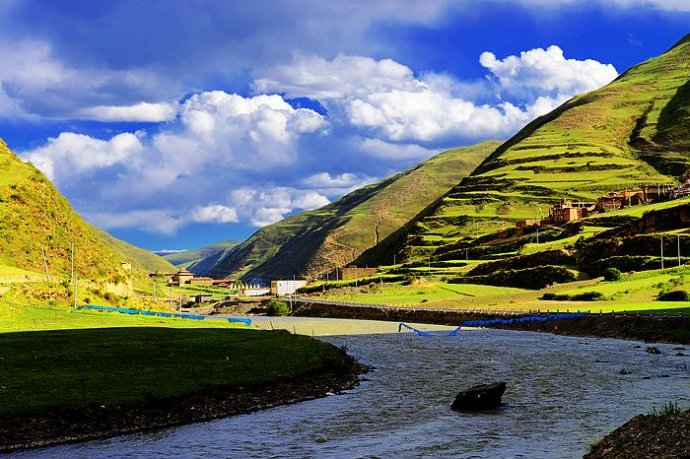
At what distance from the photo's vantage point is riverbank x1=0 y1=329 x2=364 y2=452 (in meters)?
29.7

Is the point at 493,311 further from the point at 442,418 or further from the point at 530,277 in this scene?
the point at 442,418

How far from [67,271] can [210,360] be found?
307ft

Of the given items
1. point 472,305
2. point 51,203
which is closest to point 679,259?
point 472,305

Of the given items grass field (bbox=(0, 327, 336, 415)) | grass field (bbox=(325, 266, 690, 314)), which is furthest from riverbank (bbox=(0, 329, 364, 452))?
grass field (bbox=(325, 266, 690, 314))

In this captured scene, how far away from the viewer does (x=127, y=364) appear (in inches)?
1630

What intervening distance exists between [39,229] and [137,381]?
108 metres

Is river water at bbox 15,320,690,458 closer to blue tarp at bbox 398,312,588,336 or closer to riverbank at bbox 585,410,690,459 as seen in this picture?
riverbank at bbox 585,410,690,459

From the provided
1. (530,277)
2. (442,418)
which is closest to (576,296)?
(530,277)

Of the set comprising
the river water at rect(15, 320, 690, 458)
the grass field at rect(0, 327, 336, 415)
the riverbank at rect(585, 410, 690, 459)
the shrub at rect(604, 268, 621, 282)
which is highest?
the shrub at rect(604, 268, 621, 282)

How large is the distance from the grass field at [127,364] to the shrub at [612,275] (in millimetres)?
79996

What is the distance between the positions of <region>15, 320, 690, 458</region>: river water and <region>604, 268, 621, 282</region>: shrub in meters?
70.7

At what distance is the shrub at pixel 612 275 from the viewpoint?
12500 centimetres

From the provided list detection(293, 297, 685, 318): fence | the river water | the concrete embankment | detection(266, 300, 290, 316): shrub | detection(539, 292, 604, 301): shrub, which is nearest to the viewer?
the river water

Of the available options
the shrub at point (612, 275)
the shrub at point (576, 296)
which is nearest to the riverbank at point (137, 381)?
the shrub at point (576, 296)
